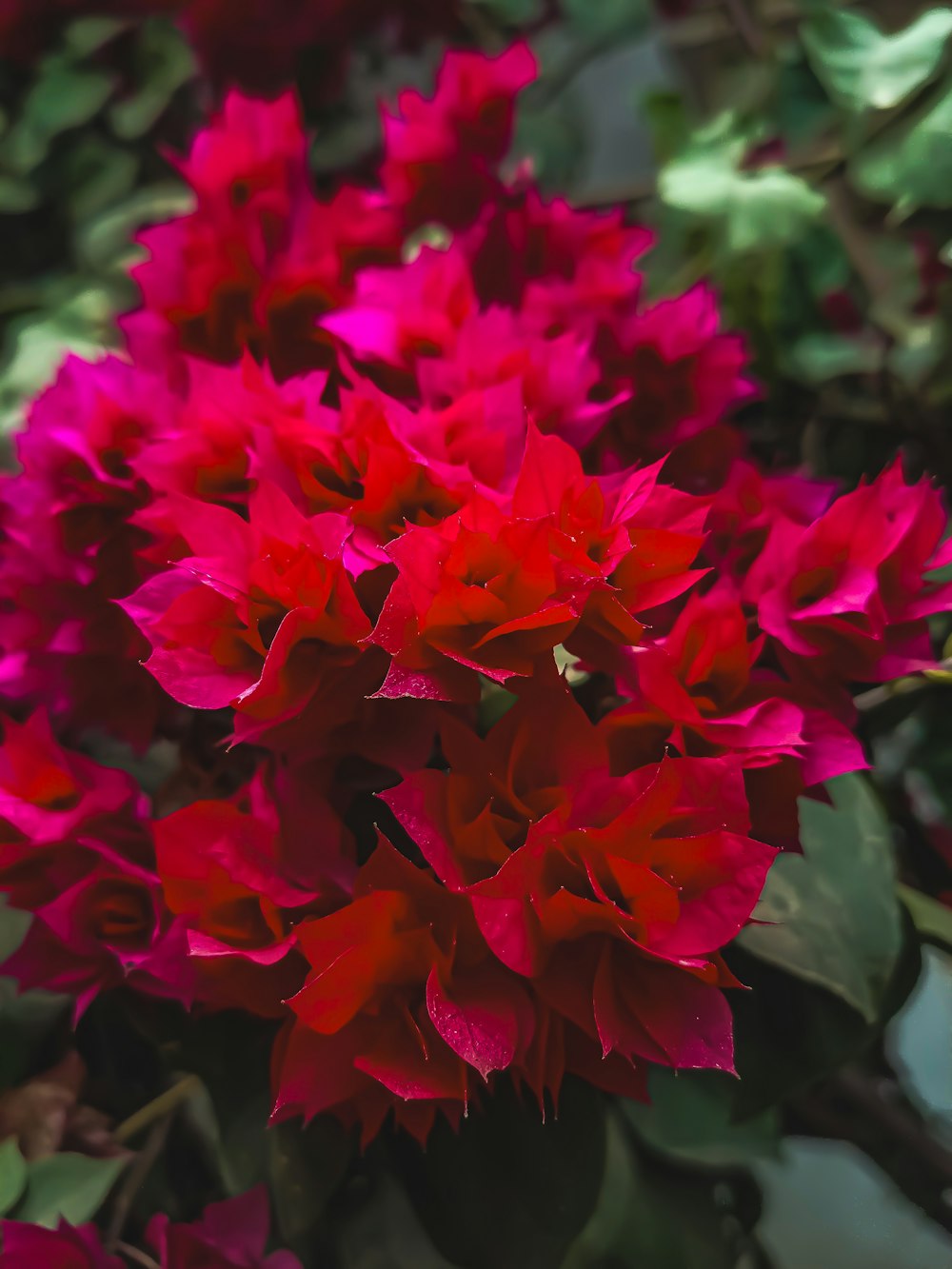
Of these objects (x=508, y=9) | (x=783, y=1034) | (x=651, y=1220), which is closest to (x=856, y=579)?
(x=783, y=1034)

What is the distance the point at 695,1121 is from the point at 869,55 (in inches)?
18.6

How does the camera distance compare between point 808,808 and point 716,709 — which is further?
point 808,808

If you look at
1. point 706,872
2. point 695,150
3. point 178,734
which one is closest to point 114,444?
point 178,734

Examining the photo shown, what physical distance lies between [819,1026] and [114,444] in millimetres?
300

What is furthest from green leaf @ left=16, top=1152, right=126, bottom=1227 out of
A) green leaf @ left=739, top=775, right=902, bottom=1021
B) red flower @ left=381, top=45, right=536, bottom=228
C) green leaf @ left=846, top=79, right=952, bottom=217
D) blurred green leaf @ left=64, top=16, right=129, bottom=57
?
blurred green leaf @ left=64, top=16, right=129, bottom=57

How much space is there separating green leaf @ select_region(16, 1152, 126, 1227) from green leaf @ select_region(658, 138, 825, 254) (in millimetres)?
455

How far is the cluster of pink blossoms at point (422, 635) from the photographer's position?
265 mm

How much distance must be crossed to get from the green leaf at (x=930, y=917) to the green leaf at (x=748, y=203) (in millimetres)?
288

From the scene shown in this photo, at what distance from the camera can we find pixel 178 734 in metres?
0.39

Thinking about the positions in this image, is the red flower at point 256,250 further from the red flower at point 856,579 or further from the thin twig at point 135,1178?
the thin twig at point 135,1178

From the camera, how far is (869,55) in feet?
1.68

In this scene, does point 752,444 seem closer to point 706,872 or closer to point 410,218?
point 410,218

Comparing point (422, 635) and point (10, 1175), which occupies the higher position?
point (422, 635)

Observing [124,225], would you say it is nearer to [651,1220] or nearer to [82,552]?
[82,552]
